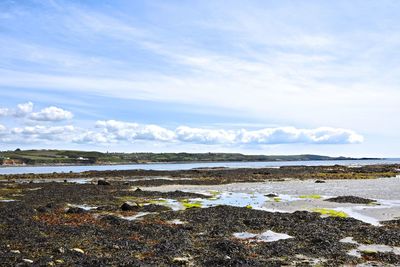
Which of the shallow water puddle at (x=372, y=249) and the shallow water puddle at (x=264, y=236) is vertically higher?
the shallow water puddle at (x=372, y=249)

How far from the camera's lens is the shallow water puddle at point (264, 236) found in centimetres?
1923

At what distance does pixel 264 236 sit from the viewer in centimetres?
1981

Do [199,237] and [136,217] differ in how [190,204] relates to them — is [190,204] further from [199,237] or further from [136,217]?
[199,237]

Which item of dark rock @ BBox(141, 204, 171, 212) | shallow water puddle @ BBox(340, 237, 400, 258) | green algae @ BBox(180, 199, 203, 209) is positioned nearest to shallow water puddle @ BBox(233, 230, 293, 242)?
shallow water puddle @ BBox(340, 237, 400, 258)

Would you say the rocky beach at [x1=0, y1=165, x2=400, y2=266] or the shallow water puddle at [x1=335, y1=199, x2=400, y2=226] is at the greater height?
the shallow water puddle at [x1=335, y1=199, x2=400, y2=226]

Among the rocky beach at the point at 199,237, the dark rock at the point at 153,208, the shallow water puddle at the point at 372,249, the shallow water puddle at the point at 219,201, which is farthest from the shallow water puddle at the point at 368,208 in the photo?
the dark rock at the point at 153,208

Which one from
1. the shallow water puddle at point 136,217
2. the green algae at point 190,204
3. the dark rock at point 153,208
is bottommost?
the shallow water puddle at point 136,217

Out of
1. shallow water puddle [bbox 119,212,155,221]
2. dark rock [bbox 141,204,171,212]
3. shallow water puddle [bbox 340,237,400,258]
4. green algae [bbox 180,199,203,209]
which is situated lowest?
shallow water puddle [bbox 119,212,155,221]

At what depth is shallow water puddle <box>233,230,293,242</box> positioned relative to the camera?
63.1ft

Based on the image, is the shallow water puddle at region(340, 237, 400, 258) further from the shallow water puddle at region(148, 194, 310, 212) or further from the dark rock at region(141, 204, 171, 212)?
the dark rock at region(141, 204, 171, 212)

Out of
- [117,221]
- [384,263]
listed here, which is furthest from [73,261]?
[384,263]

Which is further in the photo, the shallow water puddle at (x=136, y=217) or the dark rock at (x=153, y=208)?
the dark rock at (x=153, y=208)

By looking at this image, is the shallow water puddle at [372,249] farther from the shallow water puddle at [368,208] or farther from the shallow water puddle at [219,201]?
the shallow water puddle at [219,201]

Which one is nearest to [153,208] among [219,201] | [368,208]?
[219,201]
